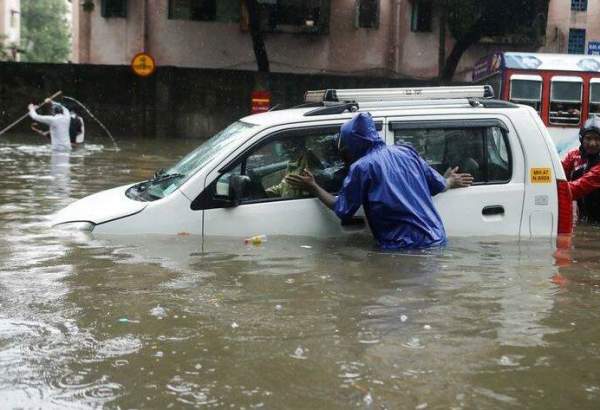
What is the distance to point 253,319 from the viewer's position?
5.19 metres

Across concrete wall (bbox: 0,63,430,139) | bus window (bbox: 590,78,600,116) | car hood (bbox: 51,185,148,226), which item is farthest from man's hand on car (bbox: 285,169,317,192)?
concrete wall (bbox: 0,63,430,139)

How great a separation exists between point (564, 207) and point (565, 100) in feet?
45.7

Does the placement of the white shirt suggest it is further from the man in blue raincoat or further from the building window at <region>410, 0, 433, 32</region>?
the building window at <region>410, 0, 433, 32</region>

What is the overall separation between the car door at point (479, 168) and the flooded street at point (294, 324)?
0.61ft

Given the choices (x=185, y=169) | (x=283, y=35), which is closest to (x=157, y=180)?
(x=185, y=169)

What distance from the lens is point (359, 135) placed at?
6543 mm

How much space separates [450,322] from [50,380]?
217 cm

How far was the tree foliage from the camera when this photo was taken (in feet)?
110

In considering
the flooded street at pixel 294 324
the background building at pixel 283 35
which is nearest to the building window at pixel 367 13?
the background building at pixel 283 35

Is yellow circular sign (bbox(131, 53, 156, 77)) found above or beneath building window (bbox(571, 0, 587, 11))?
beneath

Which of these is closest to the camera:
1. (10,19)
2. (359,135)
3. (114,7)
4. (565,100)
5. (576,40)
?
(359,135)

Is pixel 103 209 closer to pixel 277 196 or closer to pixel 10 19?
pixel 277 196

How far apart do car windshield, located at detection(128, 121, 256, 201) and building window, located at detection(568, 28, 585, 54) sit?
33.0 meters

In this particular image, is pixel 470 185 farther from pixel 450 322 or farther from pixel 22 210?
pixel 22 210
